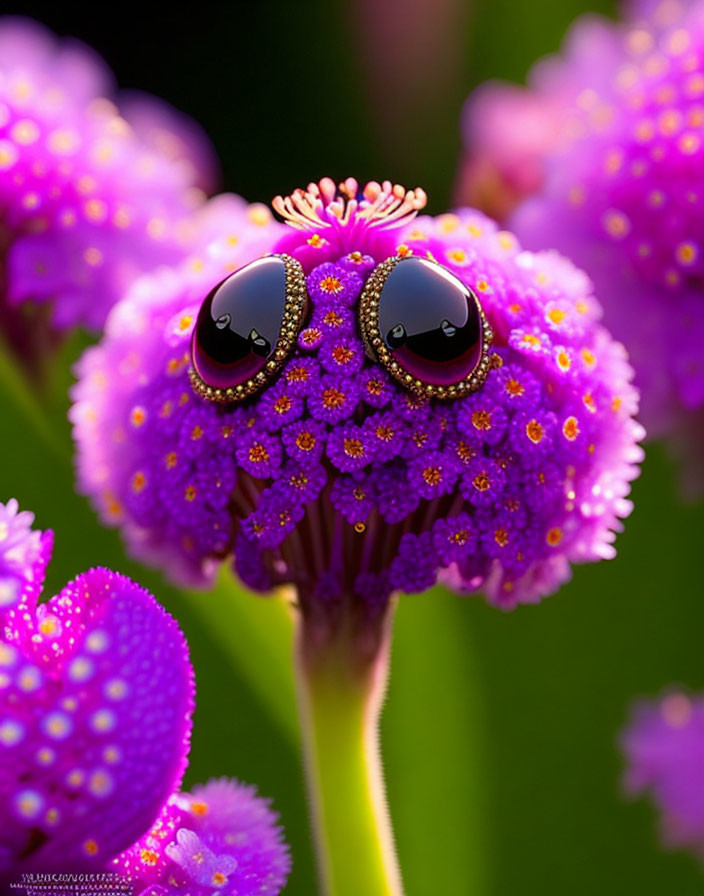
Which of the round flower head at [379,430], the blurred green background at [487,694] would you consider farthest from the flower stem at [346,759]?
the blurred green background at [487,694]

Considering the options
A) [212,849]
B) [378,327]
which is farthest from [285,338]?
[212,849]

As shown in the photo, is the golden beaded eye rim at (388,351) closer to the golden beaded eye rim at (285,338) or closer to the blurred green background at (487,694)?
the golden beaded eye rim at (285,338)

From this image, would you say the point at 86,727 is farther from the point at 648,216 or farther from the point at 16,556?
→ the point at 648,216

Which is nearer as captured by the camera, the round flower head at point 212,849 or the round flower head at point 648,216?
the round flower head at point 212,849

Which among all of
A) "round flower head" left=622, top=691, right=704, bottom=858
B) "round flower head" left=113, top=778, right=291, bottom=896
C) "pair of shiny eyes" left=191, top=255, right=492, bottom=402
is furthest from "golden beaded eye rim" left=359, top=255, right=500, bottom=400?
"round flower head" left=622, top=691, right=704, bottom=858

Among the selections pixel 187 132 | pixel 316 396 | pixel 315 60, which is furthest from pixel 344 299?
pixel 315 60

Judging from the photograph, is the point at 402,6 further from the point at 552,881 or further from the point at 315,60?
the point at 552,881
